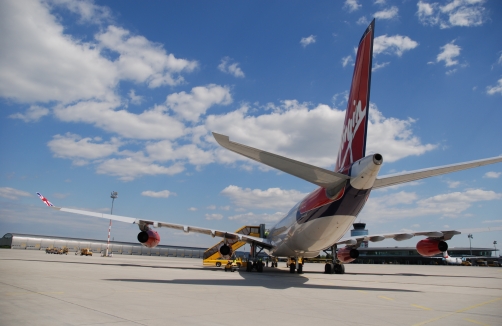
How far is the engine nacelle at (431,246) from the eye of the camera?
1822cm

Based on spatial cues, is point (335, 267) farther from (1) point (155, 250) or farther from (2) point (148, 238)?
(1) point (155, 250)

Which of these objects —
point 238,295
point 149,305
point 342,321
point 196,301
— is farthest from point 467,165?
point 149,305

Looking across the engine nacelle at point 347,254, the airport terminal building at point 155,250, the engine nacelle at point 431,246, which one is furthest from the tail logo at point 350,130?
the airport terminal building at point 155,250

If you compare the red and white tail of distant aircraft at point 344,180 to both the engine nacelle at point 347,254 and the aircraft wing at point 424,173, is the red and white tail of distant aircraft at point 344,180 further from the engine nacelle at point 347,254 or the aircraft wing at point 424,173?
the engine nacelle at point 347,254

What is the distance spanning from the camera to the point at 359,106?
14.0m

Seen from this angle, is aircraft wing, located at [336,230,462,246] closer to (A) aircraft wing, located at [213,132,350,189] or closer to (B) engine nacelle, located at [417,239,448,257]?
(B) engine nacelle, located at [417,239,448,257]

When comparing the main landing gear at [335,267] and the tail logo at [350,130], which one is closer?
the tail logo at [350,130]

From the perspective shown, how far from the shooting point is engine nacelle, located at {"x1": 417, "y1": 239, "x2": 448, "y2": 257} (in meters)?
18.2

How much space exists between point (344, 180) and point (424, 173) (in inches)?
101

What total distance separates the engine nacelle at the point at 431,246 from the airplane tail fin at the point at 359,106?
797 centimetres

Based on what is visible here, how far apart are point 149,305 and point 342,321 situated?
13.2 feet

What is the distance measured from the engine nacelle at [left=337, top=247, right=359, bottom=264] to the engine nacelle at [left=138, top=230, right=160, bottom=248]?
43.2ft

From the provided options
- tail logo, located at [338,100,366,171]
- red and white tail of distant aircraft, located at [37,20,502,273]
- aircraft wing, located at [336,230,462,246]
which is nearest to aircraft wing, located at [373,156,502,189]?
red and white tail of distant aircraft, located at [37,20,502,273]

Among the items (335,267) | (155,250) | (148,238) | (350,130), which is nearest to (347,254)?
(335,267)
